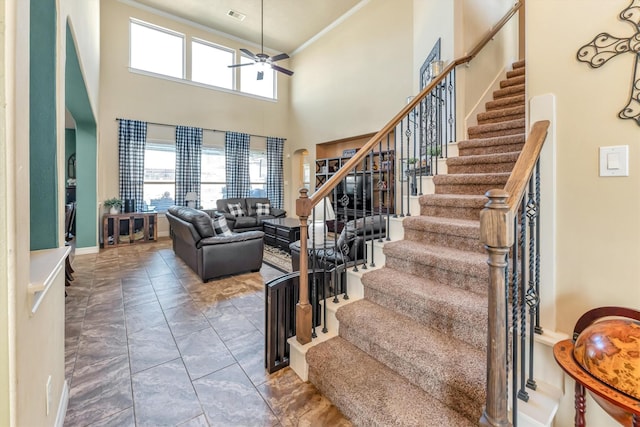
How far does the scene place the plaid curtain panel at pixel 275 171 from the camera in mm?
8312

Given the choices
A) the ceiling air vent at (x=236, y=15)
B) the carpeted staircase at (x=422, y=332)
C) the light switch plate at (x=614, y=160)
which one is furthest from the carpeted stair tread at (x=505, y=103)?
the ceiling air vent at (x=236, y=15)

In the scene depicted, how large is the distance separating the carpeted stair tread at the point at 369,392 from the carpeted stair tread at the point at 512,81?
4.06 metres

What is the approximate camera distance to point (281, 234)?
5293 mm

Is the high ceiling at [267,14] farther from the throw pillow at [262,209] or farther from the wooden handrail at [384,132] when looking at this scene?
the throw pillow at [262,209]

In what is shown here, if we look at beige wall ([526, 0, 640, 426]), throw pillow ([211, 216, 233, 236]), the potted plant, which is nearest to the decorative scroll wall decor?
beige wall ([526, 0, 640, 426])

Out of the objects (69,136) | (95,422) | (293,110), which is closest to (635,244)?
(95,422)

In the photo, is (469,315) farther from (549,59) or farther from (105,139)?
(105,139)

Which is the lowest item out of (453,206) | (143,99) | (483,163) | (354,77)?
(453,206)

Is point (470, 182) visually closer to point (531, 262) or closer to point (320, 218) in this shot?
point (531, 262)

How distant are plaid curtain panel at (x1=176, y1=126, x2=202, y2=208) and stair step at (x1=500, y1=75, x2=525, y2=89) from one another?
20.9 feet

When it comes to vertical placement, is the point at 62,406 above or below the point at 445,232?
below

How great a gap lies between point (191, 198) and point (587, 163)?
7.15 m

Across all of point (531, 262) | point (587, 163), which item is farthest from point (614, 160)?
point (531, 262)

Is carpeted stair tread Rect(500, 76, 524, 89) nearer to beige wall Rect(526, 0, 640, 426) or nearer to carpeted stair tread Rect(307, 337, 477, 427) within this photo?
beige wall Rect(526, 0, 640, 426)
